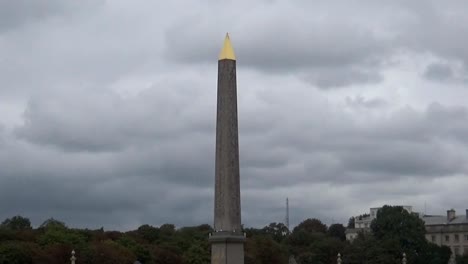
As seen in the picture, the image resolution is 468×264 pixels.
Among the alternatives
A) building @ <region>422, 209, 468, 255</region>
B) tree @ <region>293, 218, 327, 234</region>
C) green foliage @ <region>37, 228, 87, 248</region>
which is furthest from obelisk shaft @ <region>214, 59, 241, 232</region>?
tree @ <region>293, 218, 327, 234</region>

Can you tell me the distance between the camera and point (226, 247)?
24.8 metres

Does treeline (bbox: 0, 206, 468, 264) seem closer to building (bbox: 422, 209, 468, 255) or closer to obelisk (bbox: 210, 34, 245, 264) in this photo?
building (bbox: 422, 209, 468, 255)

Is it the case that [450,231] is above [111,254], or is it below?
above

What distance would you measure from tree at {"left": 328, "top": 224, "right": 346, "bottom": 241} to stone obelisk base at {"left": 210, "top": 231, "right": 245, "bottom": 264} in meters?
120

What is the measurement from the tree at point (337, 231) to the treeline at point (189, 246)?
29.7 metres

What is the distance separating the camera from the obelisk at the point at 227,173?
24.9 meters

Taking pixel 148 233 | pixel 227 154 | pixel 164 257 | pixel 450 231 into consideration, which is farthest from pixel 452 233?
pixel 227 154

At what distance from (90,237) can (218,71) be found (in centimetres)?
6716

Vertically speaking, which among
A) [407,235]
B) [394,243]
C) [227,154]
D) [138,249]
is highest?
[407,235]

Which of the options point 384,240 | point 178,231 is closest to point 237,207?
point 384,240

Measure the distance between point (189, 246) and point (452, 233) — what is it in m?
44.2

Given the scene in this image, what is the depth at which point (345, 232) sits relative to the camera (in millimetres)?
145625

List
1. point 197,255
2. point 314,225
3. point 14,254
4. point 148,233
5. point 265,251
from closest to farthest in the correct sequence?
point 14,254, point 197,255, point 265,251, point 148,233, point 314,225

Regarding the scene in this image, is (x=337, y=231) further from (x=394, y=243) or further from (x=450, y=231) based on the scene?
(x=394, y=243)
